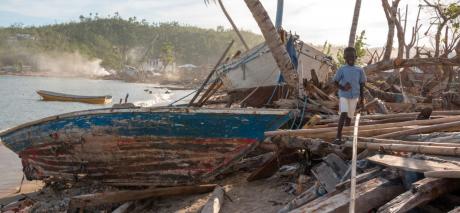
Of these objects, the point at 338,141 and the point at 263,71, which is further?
the point at 263,71

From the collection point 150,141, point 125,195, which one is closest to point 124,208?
point 125,195

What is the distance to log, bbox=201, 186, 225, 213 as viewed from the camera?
19.1 ft

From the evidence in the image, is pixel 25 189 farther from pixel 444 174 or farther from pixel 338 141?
pixel 444 174

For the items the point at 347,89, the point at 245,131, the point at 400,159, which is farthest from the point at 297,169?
the point at 400,159

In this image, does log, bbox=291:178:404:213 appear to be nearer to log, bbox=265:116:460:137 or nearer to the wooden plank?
the wooden plank

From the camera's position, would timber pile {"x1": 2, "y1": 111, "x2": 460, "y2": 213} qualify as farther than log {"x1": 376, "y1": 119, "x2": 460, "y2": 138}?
No

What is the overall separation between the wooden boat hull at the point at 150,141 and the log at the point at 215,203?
3.00ft

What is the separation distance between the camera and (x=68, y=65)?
108375mm

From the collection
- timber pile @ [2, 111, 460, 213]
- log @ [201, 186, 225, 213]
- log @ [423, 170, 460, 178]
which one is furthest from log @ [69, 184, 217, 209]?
log @ [423, 170, 460, 178]

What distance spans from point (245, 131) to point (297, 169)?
1020mm

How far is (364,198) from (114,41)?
13719 cm

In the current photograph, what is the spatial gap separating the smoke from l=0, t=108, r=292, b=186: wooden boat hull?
95.7m

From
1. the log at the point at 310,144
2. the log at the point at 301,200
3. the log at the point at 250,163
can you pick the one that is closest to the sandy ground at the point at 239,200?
the log at the point at 250,163

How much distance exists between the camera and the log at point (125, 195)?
22.8 ft
